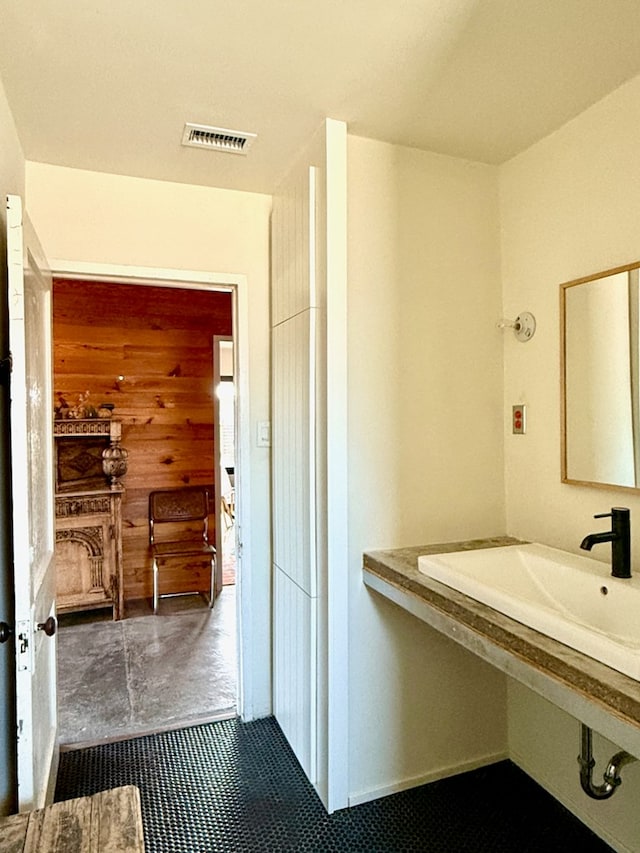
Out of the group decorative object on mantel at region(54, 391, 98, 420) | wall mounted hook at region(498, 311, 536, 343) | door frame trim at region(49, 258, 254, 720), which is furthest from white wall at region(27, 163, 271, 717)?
decorative object on mantel at region(54, 391, 98, 420)

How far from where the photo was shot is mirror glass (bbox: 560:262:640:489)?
5.67 feet

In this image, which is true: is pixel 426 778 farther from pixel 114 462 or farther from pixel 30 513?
pixel 114 462

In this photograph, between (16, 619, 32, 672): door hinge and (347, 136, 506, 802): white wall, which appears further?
(347, 136, 506, 802): white wall

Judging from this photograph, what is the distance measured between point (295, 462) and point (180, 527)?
246 centimetres

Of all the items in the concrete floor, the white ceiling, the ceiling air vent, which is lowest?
the concrete floor

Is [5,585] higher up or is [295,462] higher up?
[295,462]

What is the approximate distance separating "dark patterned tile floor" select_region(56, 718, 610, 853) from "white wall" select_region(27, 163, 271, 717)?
42 centimetres

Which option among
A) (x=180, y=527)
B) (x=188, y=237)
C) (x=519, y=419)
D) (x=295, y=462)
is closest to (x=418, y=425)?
(x=519, y=419)

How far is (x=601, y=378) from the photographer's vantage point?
72.5 inches

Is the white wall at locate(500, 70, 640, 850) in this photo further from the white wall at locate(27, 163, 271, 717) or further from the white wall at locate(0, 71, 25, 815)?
the white wall at locate(0, 71, 25, 815)

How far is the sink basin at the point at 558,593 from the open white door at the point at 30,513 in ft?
3.83

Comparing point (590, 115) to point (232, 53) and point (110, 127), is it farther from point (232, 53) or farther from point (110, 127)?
point (110, 127)

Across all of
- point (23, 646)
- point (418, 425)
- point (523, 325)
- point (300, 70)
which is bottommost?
point (23, 646)

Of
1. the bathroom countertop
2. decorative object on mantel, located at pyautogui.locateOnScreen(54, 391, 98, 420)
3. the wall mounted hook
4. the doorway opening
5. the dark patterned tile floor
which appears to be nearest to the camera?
the bathroom countertop
